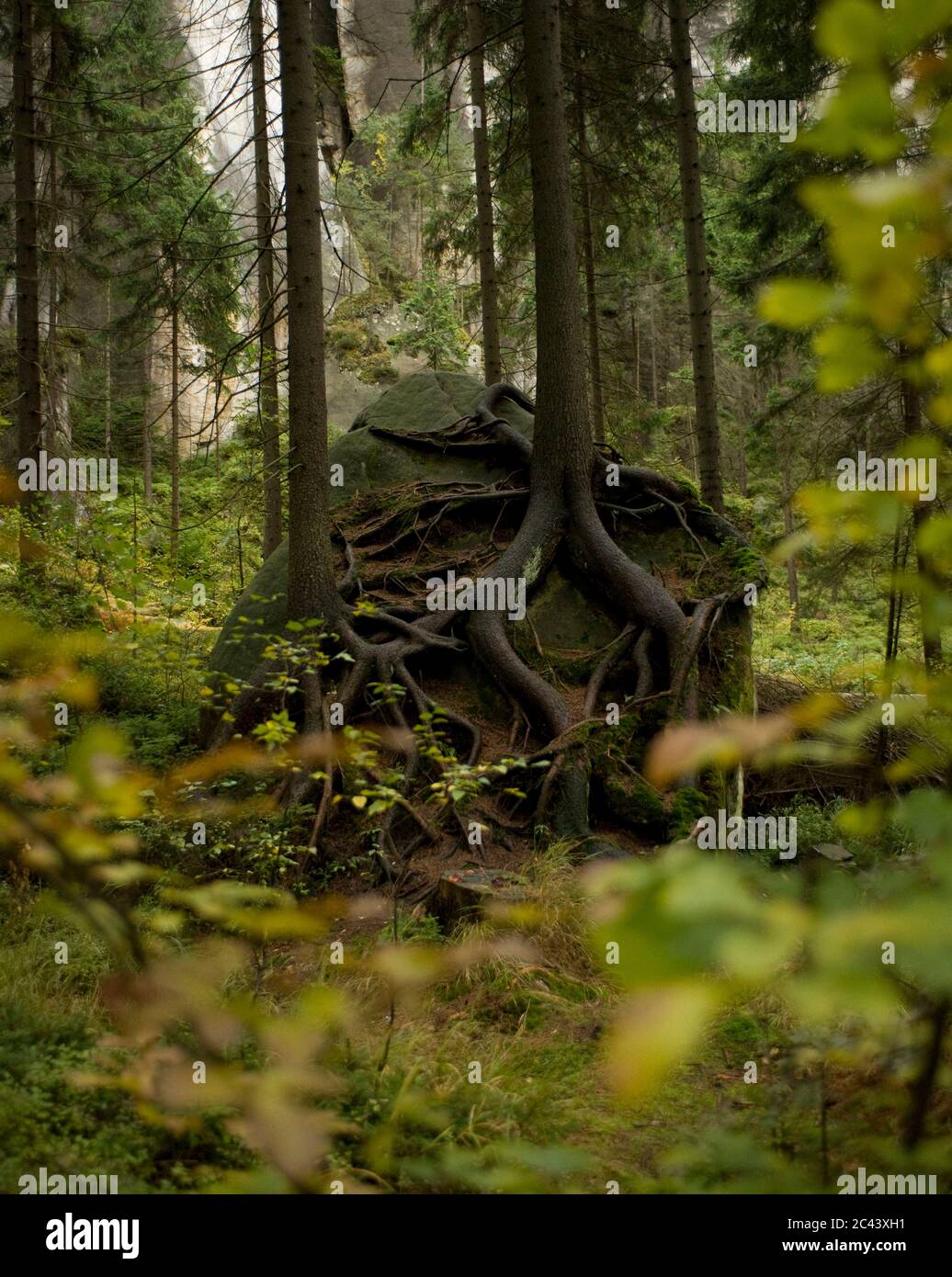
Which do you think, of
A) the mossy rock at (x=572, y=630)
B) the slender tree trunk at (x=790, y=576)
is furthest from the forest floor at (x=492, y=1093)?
the slender tree trunk at (x=790, y=576)

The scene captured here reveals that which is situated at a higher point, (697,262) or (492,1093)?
(697,262)

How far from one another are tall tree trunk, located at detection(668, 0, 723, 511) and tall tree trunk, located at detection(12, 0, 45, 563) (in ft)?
28.5

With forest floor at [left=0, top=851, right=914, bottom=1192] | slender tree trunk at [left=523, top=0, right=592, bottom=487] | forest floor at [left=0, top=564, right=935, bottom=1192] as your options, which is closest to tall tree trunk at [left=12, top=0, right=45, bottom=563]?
slender tree trunk at [left=523, top=0, right=592, bottom=487]

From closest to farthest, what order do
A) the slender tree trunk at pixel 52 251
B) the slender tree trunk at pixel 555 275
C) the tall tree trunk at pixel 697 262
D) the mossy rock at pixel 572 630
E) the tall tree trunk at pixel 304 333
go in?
the mossy rock at pixel 572 630, the tall tree trunk at pixel 304 333, the slender tree trunk at pixel 555 275, the tall tree trunk at pixel 697 262, the slender tree trunk at pixel 52 251

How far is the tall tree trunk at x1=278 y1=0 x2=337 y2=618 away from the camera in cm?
650

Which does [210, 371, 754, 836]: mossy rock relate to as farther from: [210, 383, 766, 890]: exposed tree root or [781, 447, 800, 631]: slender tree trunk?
[781, 447, 800, 631]: slender tree trunk

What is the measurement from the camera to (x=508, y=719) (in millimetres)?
6754

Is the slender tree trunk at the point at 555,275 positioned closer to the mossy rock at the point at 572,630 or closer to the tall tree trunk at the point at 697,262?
the mossy rock at the point at 572,630

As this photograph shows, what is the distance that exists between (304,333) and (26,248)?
753 cm

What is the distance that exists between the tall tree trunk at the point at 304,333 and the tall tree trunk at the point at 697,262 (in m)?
4.92

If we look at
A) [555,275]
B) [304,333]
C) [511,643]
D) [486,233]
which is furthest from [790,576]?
[304,333]

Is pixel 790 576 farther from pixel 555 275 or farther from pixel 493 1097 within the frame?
pixel 493 1097

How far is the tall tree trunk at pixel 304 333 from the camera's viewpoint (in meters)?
6.50

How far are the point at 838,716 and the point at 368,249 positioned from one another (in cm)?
2984
